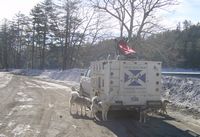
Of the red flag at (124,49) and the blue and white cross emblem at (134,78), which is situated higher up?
the red flag at (124,49)

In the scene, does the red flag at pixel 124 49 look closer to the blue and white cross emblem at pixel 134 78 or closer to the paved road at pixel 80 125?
the blue and white cross emblem at pixel 134 78

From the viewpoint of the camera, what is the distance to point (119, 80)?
45.8ft

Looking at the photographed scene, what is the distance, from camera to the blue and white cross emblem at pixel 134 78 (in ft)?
45.9

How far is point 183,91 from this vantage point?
19.3 m

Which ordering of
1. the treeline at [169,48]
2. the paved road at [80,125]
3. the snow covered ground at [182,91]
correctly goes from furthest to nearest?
1. the treeline at [169,48]
2. the snow covered ground at [182,91]
3. the paved road at [80,125]

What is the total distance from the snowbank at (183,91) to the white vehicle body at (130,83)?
3.22 m

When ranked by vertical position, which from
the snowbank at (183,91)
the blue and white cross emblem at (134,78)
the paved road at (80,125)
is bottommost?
the paved road at (80,125)

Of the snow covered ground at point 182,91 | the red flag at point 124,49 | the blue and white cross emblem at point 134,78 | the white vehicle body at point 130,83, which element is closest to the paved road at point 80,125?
the white vehicle body at point 130,83

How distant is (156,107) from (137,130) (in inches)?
90.7

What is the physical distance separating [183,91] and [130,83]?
6.11 m

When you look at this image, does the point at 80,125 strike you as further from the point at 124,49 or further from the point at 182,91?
the point at 182,91

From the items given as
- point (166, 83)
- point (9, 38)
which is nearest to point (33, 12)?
point (9, 38)

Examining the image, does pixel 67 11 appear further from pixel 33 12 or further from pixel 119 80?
pixel 119 80

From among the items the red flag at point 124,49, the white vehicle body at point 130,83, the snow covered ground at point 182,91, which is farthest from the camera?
the snow covered ground at point 182,91
